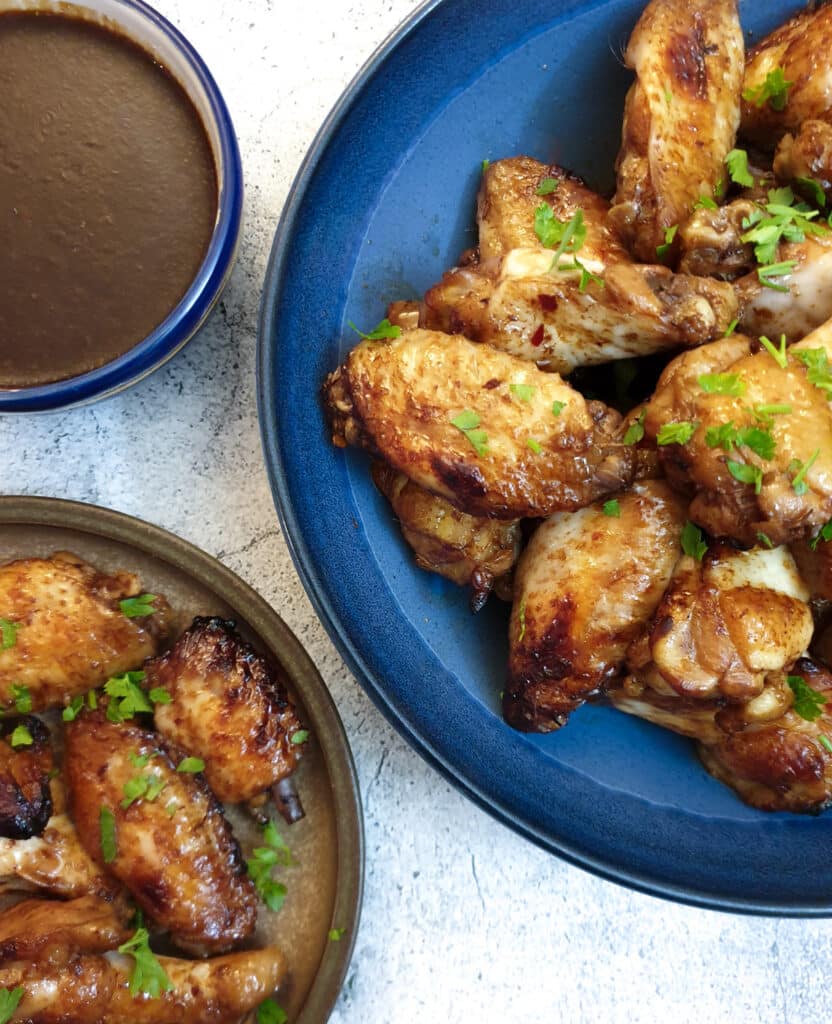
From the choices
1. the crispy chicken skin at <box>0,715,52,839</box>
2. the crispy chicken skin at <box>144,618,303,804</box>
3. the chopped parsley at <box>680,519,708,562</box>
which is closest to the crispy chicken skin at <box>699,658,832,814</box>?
the chopped parsley at <box>680,519,708,562</box>

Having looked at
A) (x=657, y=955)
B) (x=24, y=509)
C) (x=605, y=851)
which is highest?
(x=24, y=509)

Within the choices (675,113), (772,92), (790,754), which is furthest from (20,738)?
(772,92)

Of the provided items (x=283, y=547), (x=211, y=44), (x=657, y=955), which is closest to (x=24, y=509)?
(x=283, y=547)

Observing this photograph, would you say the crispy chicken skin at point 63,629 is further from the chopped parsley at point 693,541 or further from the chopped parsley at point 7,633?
the chopped parsley at point 693,541

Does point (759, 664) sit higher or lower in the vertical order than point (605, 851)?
higher

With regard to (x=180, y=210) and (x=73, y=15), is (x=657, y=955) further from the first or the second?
(x=73, y=15)

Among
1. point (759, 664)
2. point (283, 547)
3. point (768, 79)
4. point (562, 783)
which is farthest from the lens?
point (283, 547)

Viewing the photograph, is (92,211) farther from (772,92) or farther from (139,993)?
(139,993)

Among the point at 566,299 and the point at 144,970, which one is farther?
the point at 144,970
